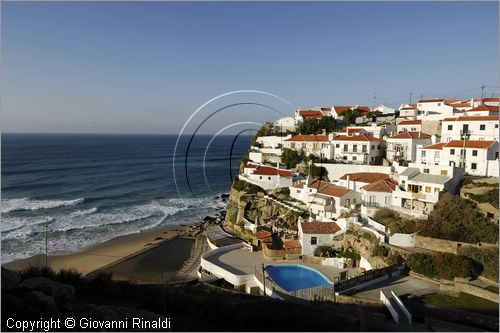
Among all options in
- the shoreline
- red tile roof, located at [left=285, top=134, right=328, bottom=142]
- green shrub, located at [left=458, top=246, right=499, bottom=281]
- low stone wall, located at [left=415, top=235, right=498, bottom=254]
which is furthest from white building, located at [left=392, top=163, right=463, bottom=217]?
the shoreline

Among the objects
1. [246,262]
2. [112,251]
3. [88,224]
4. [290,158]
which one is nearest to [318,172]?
[290,158]

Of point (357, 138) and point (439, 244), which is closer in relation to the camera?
point (439, 244)

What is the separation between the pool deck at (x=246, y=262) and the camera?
22.6 meters

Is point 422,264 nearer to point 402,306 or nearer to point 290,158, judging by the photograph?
point 402,306

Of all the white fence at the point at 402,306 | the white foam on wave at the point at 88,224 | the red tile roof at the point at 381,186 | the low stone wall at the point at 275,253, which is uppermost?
the red tile roof at the point at 381,186

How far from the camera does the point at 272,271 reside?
2269cm

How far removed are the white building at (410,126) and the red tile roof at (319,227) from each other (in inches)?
927

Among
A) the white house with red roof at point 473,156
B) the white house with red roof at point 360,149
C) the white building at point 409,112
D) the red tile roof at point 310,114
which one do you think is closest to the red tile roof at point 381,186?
the white house with red roof at point 473,156

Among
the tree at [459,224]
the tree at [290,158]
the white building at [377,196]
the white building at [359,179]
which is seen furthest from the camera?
the tree at [290,158]

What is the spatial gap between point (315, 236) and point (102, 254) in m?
19.1

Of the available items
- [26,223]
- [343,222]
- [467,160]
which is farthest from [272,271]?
[26,223]

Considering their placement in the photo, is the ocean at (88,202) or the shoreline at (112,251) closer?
the shoreline at (112,251)

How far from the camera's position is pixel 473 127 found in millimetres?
34000

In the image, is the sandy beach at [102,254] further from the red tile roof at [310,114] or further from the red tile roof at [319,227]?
the red tile roof at [310,114]
